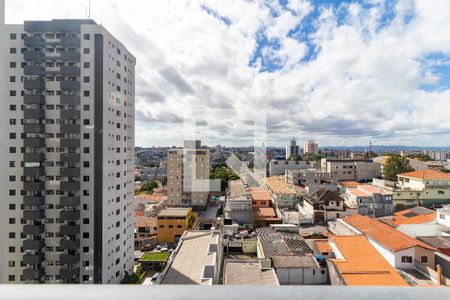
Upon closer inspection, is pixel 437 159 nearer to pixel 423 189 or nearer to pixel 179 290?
pixel 423 189

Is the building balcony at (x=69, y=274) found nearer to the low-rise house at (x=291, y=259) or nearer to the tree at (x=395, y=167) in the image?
the low-rise house at (x=291, y=259)

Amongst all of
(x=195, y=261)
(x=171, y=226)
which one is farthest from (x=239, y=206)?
(x=195, y=261)

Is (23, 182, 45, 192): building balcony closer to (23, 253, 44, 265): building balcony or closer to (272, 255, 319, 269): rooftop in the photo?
(23, 253, 44, 265): building balcony

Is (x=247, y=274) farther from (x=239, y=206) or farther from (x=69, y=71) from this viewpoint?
(x=69, y=71)

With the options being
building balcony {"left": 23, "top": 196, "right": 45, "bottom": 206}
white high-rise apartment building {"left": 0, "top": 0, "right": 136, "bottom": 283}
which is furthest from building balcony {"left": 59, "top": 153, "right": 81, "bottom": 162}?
building balcony {"left": 23, "top": 196, "right": 45, "bottom": 206}

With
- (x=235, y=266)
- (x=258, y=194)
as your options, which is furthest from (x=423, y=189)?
(x=235, y=266)

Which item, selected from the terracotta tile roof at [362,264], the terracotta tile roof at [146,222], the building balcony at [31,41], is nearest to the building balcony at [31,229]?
the building balcony at [31,41]
